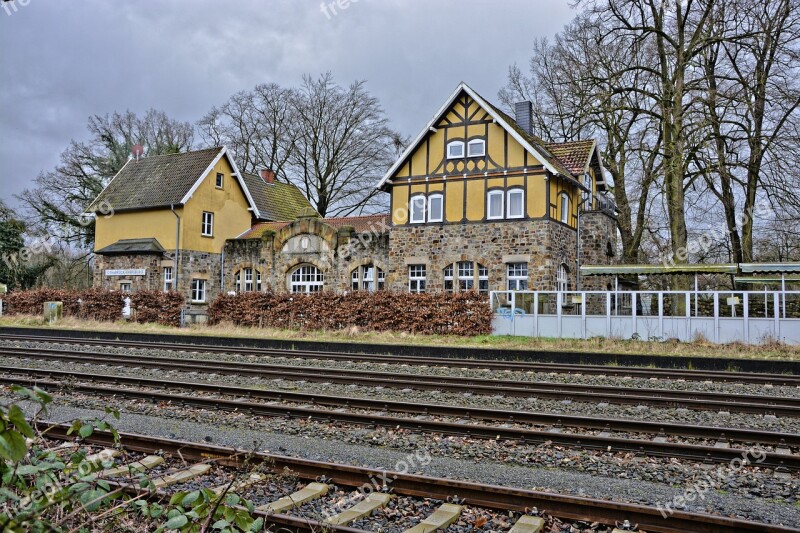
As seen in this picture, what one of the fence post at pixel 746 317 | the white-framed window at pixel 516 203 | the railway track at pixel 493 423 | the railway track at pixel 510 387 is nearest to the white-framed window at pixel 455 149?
the white-framed window at pixel 516 203

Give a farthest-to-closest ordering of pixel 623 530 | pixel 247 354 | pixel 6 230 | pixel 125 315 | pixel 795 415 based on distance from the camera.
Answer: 1. pixel 6 230
2. pixel 125 315
3. pixel 247 354
4. pixel 795 415
5. pixel 623 530

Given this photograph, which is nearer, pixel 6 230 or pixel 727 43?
pixel 727 43

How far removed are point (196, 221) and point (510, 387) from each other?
26405mm

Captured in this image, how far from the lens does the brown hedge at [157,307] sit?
29.3 metres

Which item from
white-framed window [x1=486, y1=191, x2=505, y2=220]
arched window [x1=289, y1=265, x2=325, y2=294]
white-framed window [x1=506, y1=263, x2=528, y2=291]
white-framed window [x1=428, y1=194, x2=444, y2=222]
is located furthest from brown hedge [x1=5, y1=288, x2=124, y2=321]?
white-framed window [x1=506, y1=263, x2=528, y2=291]

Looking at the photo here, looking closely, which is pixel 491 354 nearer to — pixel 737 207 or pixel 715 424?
pixel 715 424

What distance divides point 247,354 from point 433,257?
1195 cm

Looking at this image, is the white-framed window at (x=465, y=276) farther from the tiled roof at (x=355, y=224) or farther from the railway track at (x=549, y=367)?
the railway track at (x=549, y=367)

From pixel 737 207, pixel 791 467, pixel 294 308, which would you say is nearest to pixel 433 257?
pixel 294 308

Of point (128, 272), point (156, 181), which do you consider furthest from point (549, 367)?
point (156, 181)

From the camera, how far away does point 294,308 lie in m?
26.6

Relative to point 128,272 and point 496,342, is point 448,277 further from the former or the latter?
point 128,272

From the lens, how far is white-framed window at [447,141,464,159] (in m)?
28.9

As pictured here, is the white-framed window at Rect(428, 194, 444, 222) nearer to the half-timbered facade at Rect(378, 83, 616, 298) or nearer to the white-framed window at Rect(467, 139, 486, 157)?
the half-timbered facade at Rect(378, 83, 616, 298)
